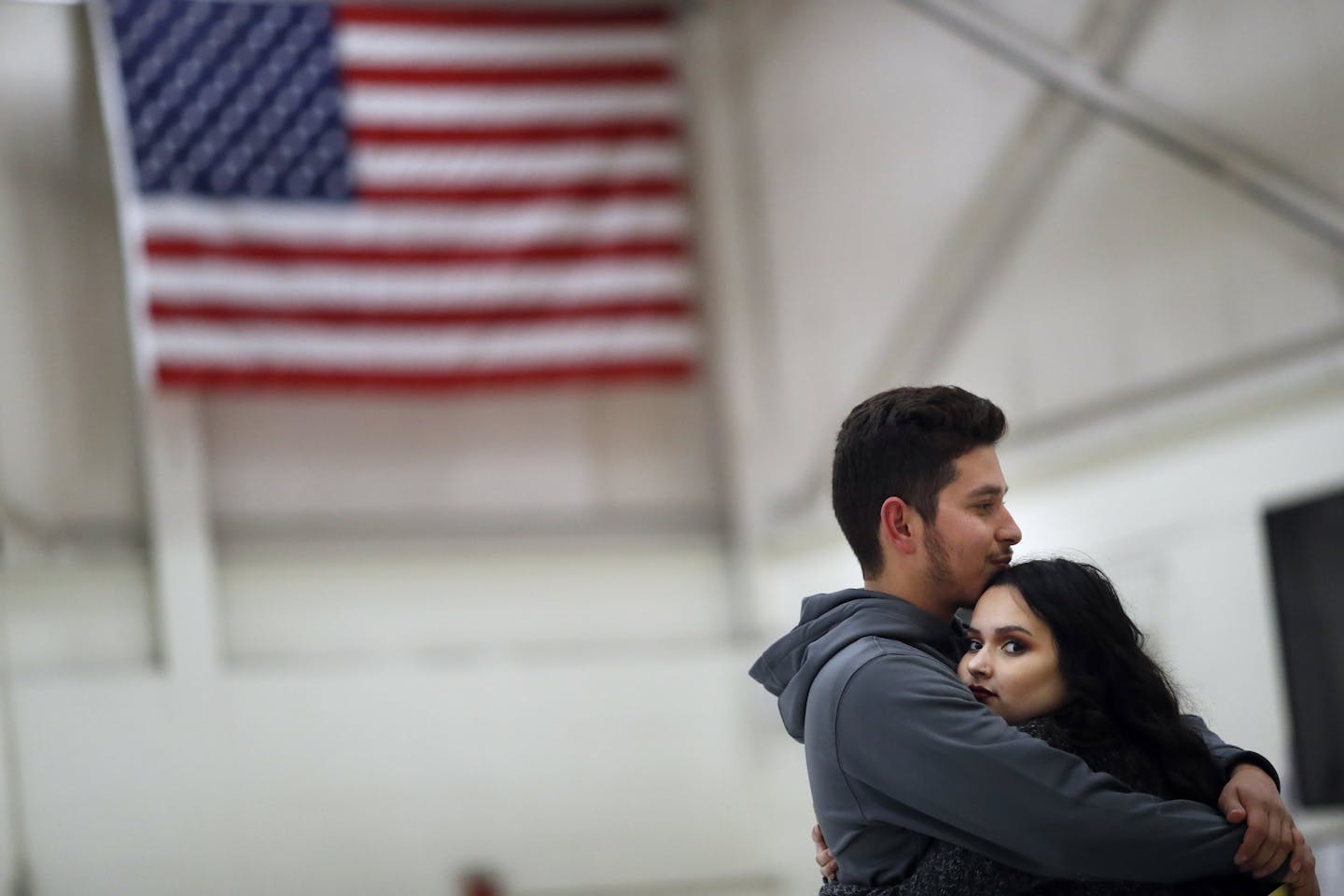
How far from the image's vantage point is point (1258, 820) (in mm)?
2010

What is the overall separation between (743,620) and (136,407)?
12.7 feet

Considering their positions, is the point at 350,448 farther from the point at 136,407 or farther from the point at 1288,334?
the point at 1288,334

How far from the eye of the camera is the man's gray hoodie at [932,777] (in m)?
1.96

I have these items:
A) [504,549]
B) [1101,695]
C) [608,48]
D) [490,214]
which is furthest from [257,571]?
[1101,695]

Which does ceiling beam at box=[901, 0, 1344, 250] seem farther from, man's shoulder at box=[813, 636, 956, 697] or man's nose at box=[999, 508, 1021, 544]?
man's shoulder at box=[813, 636, 956, 697]

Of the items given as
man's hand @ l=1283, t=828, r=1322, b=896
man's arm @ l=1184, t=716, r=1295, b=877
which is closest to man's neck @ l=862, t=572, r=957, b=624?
man's arm @ l=1184, t=716, r=1295, b=877

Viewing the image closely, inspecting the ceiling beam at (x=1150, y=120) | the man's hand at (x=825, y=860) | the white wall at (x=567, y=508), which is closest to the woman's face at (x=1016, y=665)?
the man's hand at (x=825, y=860)

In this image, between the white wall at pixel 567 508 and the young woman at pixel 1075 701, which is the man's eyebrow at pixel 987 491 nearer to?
the young woman at pixel 1075 701

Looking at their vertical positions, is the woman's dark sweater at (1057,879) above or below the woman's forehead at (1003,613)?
below

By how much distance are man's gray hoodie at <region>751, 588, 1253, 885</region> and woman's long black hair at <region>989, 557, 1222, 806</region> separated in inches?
2.7

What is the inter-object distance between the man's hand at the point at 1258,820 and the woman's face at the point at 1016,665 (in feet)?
0.76

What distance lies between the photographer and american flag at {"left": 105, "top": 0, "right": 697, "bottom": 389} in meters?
9.32

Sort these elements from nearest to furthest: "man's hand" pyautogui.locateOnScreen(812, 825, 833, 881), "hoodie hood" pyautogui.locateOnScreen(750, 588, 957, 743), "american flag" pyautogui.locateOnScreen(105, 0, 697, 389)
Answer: "hoodie hood" pyautogui.locateOnScreen(750, 588, 957, 743)
"man's hand" pyautogui.locateOnScreen(812, 825, 833, 881)
"american flag" pyautogui.locateOnScreen(105, 0, 697, 389)

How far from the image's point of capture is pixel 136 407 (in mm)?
9602
